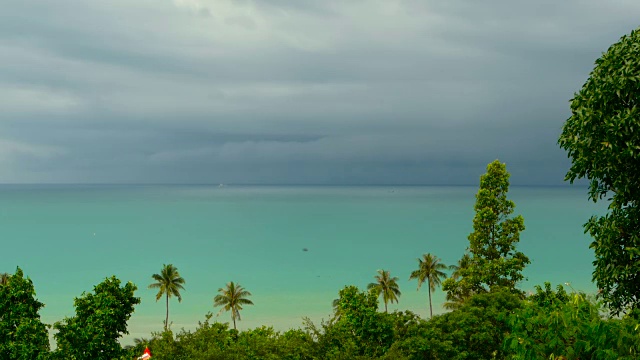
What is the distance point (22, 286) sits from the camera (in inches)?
1191

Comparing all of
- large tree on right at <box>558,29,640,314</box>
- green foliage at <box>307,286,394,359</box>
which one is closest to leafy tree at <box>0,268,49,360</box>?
green foliage at <box>307,286,394,359</box>

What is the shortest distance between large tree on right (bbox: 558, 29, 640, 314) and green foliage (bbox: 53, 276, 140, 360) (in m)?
23.3

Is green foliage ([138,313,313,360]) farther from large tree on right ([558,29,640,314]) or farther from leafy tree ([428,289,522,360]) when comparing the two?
large tree on right ([558,29,640,314])

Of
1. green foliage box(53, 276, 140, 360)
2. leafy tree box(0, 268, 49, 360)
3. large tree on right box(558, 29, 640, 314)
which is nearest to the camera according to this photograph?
large tree on right box(558, 29, 640, 314)

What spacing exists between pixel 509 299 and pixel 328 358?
12464mm

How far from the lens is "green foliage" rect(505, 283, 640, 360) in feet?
39.7

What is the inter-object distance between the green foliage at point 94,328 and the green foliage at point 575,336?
75.7 ft

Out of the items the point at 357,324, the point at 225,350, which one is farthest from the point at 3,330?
the point at 357,324

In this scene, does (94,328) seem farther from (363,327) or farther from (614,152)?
(614,152)

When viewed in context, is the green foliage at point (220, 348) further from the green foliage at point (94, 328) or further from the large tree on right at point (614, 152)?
the large tree on right at point (614, 152)

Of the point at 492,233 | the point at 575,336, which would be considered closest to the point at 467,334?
the point at 492,233

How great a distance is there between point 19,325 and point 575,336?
27.5 metres

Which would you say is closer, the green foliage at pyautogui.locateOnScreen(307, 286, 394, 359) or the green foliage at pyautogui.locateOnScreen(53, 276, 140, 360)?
the green foliage at pyautogui.locateOnScreen(53, 276, 140, 360)

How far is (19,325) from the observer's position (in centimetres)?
2950
